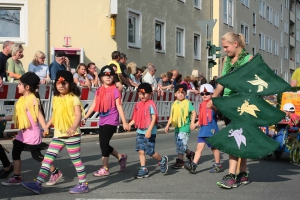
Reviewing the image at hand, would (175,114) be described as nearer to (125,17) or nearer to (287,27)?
(125,17)

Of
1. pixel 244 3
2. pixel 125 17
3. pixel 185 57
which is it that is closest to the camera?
pixel 125 17

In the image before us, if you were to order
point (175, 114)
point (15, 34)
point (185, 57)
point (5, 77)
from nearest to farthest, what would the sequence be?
point (175, 114), point (5, 77), point (15, 34), point (185, 57)

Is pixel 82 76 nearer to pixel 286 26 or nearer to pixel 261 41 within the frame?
pixel 261 41

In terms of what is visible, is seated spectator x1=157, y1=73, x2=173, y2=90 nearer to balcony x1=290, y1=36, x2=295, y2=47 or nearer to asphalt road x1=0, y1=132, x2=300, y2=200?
asphalt road x1=0, y1=132, x2=300, y2=200

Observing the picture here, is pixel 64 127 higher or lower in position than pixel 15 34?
lower

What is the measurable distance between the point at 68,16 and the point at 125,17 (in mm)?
2649

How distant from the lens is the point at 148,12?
25.1 m

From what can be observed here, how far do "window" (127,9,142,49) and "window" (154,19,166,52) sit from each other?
1.91 meters

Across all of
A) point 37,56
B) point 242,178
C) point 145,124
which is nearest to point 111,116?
point 145,124

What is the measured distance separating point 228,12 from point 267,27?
17.3 metres

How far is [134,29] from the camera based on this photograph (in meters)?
24.1

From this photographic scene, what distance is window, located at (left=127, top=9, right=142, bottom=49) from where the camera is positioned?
23.5 meters

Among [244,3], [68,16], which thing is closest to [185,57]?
[68,16]

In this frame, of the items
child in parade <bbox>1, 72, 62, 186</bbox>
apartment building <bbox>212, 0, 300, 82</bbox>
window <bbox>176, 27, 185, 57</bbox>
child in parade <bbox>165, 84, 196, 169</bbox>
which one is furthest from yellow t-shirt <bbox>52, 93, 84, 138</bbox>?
apartment building <bbox>212, 0, 300, 82</bbox>
